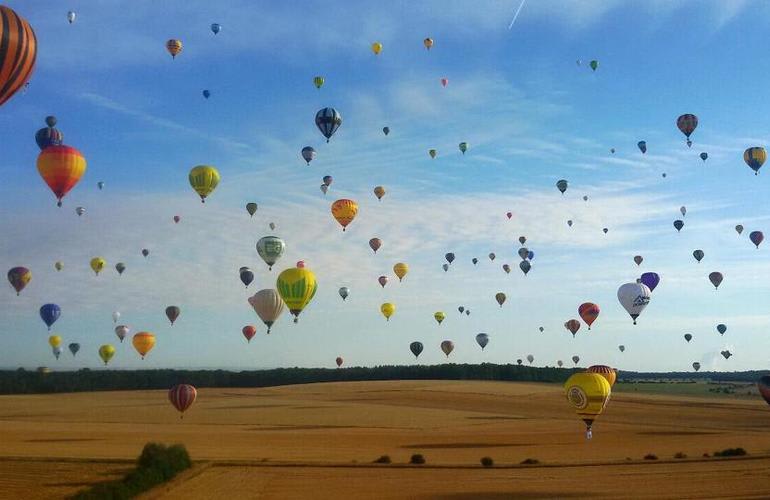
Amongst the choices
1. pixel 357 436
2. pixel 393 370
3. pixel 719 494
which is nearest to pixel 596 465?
pixel 719 494

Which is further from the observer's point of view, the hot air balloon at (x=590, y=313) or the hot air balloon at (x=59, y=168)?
the hot air balloon at (x=590, y=313)

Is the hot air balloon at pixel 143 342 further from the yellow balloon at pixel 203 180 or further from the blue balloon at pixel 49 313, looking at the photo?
the yellow balloon at pixel 203 180

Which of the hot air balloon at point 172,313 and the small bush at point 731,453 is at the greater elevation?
the hot air balloon at point 172,313

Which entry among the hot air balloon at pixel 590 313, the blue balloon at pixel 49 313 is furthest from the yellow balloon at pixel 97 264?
the hot air balloon at pixel 590 313

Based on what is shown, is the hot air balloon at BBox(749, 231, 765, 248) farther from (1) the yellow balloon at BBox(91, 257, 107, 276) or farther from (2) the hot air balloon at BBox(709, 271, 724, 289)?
(1) the yellow balloon at BBox(91, 257, 107, 276)

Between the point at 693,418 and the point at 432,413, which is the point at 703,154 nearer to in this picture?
the point at 693,418

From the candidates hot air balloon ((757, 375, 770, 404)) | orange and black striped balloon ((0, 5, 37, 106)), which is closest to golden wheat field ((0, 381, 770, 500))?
hot air balloon ((757, 375, 770, 404))
